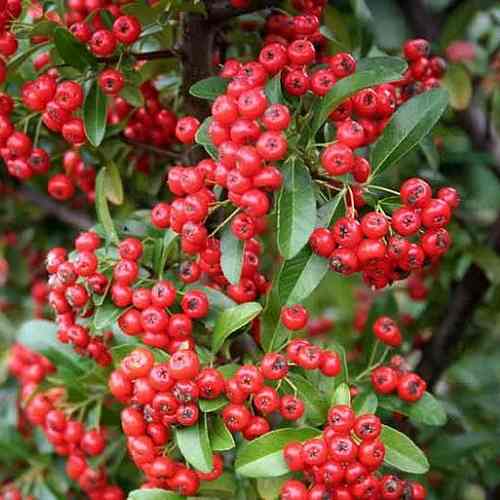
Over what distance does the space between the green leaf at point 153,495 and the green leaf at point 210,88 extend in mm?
964

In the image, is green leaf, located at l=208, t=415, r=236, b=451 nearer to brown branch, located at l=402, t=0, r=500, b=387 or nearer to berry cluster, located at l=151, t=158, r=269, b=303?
berry cluster, located at l=151, t=158, r=269, b=303

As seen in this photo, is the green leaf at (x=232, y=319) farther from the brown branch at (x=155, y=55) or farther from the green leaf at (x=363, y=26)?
the green leaf at (x=363, y=26)

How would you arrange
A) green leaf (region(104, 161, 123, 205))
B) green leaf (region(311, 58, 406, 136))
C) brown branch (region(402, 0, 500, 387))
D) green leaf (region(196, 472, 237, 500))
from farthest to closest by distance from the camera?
brown branch (region(402, 0, 500, 387)), green leaf (region(104, 161, 123, 205)), green leaf (region(196, 472, 237, 500)), green leaf (region(311, 58, 406, 136))

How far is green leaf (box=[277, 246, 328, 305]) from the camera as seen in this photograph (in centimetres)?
181

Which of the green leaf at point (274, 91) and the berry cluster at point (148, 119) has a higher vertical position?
the green leaf at point (274, 91)

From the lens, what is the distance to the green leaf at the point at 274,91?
1769mm

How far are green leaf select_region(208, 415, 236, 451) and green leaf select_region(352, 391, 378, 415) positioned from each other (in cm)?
39

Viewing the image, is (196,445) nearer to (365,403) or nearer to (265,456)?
(265,456)

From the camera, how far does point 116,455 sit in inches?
111

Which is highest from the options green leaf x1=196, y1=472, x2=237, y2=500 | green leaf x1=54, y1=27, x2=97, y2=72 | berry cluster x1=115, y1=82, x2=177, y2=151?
green leaf x1=54, y1=27, x2=97, y2=72

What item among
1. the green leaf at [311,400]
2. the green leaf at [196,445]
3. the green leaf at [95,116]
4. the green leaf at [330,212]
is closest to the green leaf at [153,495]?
the green leaf at [196,445]

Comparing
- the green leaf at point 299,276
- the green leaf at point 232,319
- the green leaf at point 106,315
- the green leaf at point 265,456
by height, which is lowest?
the green leaf at point 265,456

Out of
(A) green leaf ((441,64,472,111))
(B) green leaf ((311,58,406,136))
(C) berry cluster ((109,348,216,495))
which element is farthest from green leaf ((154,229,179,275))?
(A) green leaf ((441,64,472,111))

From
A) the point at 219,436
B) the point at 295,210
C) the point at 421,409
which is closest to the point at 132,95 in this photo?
the point at 295,210
